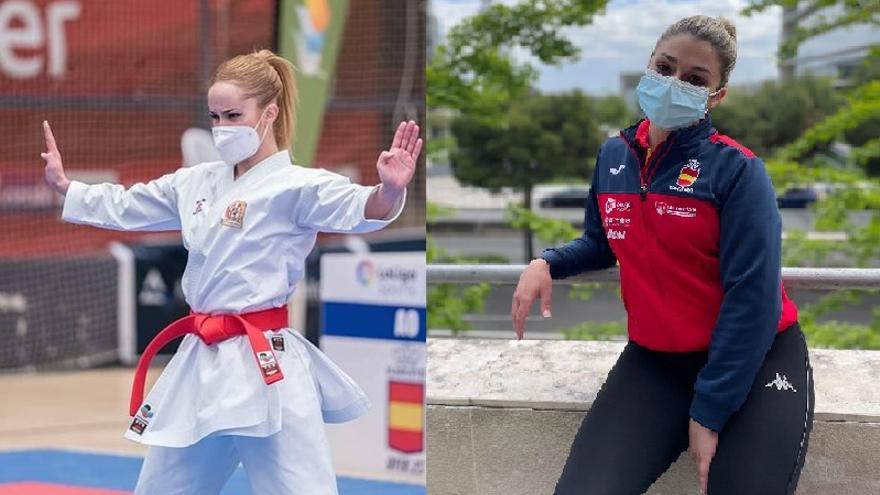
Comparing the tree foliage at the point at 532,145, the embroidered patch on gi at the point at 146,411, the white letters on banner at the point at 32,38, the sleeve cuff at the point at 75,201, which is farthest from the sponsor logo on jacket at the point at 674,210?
the white letters on banner at the point at 32,38

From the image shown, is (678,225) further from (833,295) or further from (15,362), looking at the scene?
(15,362)

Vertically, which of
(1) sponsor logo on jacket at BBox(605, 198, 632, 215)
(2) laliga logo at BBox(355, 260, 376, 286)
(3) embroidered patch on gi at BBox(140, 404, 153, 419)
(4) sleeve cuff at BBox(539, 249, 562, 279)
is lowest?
(2) laliga logo at BBox(355, 260, 376, 286)

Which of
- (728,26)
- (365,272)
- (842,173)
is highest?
(728,26)

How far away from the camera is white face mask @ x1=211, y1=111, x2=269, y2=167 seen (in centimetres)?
245

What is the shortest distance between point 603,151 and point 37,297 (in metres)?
7.97

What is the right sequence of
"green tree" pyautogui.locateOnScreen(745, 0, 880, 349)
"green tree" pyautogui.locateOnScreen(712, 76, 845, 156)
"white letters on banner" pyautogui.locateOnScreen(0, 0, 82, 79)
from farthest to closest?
"white letters on banner" pyautogui.locateOnScreen(0, 0, 82, 79)
"green tree" pyautogui.locateOnScreen(712, 76, 845, 156)
"green tree" pyautogui.locateOnScreen(745, 0, 880, 349)

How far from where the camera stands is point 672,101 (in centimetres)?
227

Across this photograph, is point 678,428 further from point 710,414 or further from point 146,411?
point 146,411

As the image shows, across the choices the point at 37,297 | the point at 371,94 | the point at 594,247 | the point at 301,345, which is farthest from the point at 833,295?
the point at 37,297

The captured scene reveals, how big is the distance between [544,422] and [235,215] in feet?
3.43

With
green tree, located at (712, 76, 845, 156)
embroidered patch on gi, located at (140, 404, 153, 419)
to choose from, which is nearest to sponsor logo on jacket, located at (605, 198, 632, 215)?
embroidered patch on gi, located at (140, 404, 153, 419)

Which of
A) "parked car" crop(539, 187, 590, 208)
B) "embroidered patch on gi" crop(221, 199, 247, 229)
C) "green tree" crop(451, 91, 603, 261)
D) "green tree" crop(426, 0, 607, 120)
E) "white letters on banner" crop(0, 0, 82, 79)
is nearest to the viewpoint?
"embroidered patch on gi" crop(221, 199, 247, 229)

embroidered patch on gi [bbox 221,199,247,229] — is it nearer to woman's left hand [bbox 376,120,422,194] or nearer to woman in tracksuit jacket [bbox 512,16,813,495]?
woman's left hand [bbox 376,120,422,194]

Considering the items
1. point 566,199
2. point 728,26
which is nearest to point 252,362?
point 728,26
